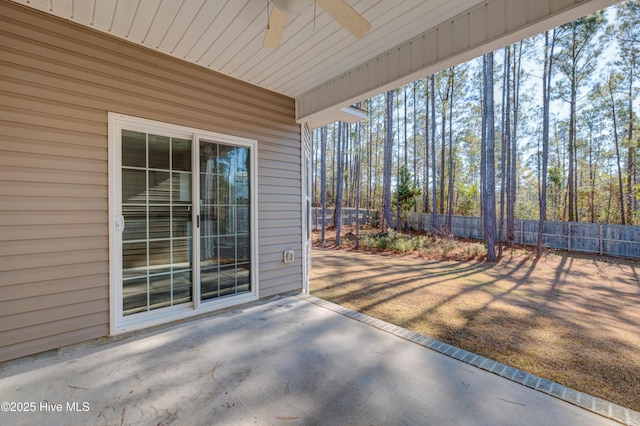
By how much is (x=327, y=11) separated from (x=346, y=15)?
123 mm

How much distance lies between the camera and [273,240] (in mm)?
3619

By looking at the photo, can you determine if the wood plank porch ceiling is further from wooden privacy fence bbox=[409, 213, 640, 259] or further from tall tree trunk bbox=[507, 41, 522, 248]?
wooden privacy fence bbox=[409, 213, 640, 259]

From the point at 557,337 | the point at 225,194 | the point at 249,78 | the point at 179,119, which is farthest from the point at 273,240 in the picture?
the point at 557,337

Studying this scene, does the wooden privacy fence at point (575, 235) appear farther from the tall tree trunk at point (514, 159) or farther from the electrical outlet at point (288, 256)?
the electrical outlet at point (288, 256)

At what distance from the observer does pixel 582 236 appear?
8.67 meters

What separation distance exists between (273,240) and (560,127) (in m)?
16.5

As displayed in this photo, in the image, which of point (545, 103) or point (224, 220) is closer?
point (224, 220)

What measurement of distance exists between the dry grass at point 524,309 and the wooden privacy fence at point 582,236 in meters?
1.26

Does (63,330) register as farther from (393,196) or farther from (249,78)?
(393,196)

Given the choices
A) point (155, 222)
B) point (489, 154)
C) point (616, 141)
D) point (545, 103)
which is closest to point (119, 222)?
point (155, 222)

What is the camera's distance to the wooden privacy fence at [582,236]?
7.82 meters

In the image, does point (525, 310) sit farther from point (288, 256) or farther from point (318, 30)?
point (318, 30)

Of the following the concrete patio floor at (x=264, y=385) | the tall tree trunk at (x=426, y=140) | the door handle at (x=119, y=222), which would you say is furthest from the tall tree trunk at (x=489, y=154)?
the door handle at (x=119, y=222)

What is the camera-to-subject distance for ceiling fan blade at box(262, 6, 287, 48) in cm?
171
